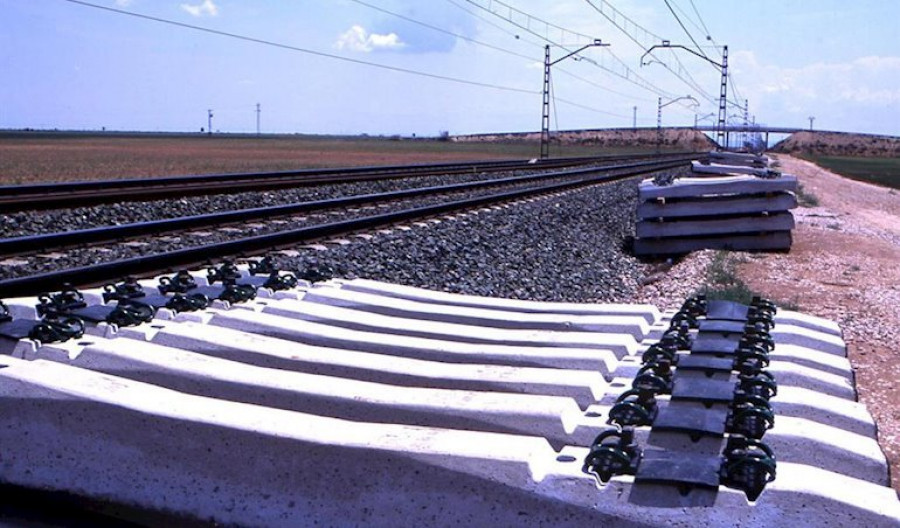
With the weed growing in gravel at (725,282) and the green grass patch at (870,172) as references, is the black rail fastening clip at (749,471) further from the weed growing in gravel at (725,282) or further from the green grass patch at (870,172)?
the green grass patch at (870,172)

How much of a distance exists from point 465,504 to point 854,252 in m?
14.2

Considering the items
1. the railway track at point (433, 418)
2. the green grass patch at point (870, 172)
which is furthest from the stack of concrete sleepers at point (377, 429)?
the green grass patch at point (870, 172)

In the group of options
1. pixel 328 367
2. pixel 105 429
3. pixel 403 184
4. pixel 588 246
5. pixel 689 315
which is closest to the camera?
pixel 105 429

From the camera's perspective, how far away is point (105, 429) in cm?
291

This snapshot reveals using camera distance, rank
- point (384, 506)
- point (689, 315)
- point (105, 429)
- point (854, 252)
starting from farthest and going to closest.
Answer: point (854, 252) < point (689, 315) < point (105, 429) < point (384, 506)

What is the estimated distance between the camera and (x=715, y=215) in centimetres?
1444

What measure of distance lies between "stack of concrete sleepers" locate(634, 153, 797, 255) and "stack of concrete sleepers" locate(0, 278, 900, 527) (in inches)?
408

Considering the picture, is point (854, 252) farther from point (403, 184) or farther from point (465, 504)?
point (465, 504)

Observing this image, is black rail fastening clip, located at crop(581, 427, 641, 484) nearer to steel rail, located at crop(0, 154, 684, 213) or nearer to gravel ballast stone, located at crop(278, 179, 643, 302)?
gravel ballast stone, located at crop(278, 179, 643, 302)

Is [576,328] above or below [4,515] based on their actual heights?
above

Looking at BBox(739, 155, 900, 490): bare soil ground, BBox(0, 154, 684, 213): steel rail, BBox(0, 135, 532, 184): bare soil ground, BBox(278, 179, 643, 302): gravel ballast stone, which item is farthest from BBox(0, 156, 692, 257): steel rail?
BBox(0, 135, 532, 184): bare soil ground

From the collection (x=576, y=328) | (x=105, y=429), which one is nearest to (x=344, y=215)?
(x=576, y=328)

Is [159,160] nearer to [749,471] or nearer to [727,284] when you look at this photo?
[727,284]

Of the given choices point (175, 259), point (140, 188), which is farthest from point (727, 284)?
point (140, 188)
